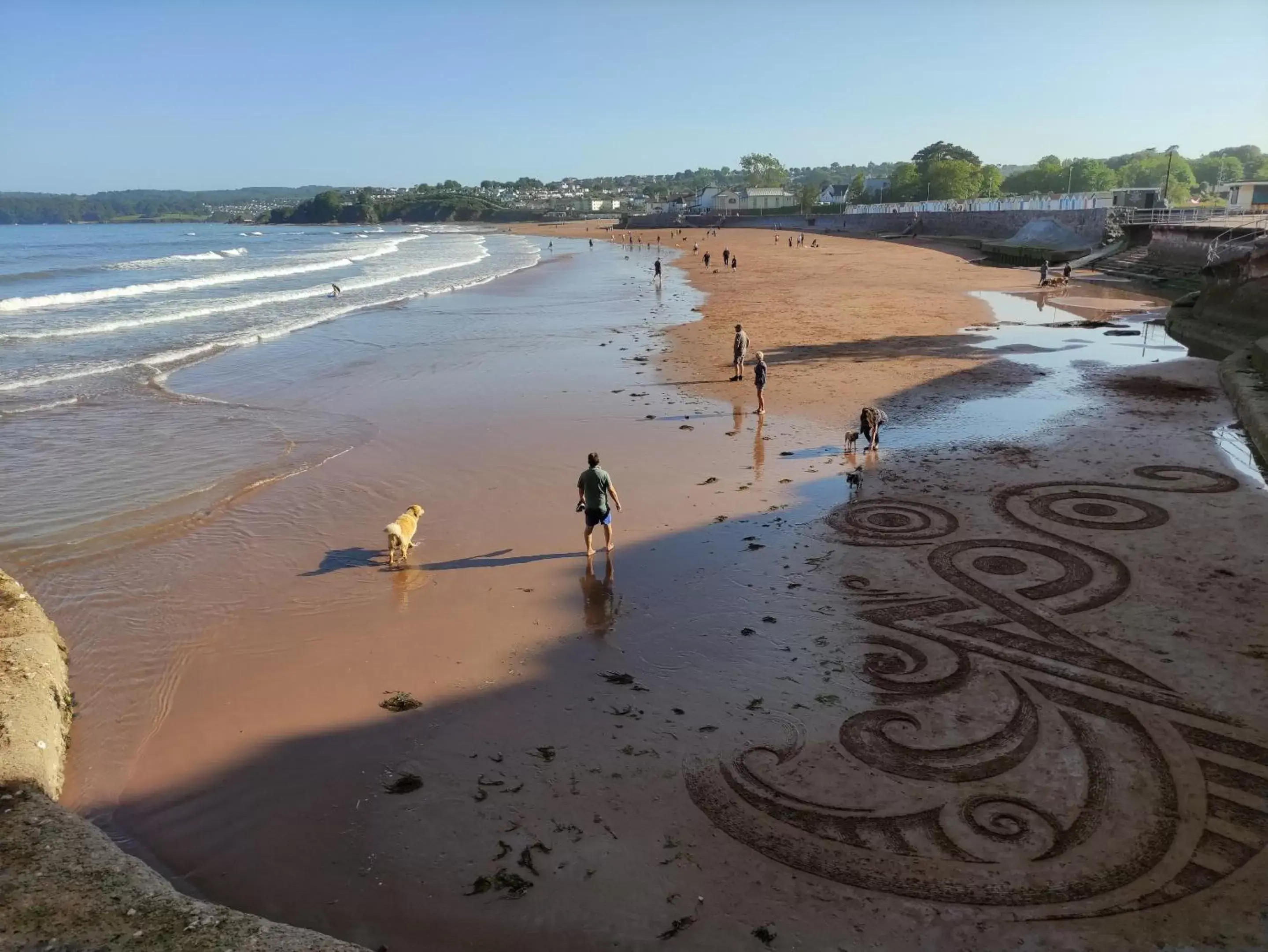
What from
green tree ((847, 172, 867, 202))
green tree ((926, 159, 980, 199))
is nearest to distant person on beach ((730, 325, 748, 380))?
green tree ((926, 159, 980, 199))

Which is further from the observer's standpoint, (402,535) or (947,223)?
(947,223)

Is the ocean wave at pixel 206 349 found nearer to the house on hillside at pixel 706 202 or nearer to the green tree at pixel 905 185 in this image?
the green tree at pixel 905 185

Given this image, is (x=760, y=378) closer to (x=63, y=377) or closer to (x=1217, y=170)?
(x=63, y=377)

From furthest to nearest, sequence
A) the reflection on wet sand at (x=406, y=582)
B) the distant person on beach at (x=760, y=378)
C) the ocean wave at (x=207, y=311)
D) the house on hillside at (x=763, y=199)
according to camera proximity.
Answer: the house on hillside at (x=763, y=199) → the ocean wave at (x=207, y=311) → the distant person on beach at (x=760, y=378) → the reflection on wet sand at (x=406, y=582)

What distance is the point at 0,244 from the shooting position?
98812 mm

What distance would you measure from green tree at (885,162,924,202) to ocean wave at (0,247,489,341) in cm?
8813

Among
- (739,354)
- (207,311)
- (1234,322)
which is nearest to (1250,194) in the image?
(1234,322)

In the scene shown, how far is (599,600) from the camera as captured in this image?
364 inches

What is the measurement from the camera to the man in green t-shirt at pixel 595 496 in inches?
389

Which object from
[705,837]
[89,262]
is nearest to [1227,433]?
[705,837]

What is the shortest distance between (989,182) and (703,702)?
133677mm

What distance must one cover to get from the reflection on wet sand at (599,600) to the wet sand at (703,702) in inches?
3.0

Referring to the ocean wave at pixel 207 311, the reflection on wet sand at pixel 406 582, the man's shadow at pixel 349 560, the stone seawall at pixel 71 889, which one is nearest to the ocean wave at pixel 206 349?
the ocean wave at pixel 207 311

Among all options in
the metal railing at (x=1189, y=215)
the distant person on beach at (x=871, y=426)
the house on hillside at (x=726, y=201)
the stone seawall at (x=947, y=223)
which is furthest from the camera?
the house on hillside at (x=726, y=201)
